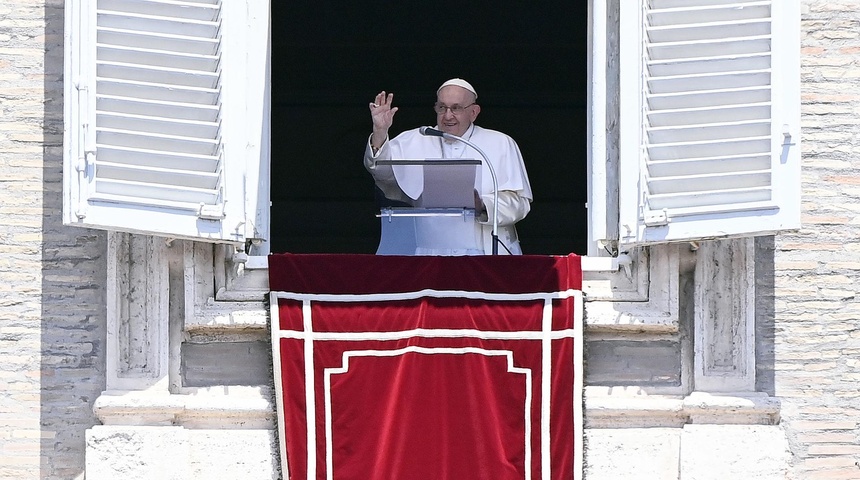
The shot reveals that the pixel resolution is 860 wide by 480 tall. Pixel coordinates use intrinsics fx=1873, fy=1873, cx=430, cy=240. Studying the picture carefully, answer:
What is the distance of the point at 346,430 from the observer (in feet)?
23.8

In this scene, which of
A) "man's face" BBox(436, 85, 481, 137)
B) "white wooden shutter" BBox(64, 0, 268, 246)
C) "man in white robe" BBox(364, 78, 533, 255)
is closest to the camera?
"white wooden shutter" BBox(64, 0, 268, 246)

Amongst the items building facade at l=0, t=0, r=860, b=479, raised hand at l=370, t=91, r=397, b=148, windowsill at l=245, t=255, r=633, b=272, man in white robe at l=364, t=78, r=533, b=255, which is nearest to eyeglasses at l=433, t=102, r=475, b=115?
man in white robe at l=364, t=78, r=533, b=255

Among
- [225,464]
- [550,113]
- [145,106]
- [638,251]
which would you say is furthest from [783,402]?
[550,113]

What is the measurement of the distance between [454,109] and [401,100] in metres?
3.72

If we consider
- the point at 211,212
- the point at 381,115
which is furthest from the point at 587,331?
the point at 211,212

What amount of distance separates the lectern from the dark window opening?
4.07 m

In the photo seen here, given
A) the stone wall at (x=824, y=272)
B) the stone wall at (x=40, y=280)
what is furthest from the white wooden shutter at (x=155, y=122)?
the stone wall at (x=824, y=272)

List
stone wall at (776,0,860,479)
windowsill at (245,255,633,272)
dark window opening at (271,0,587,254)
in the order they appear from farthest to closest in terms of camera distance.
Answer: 1. dark window opening at (271,0,587,254)
2. stone wall at (776,0,860,479)
3. windowsill at (245,255,633,272)

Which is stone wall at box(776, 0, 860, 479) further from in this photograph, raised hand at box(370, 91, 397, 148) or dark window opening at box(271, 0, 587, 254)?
dark window opening at box(271, 0, 587, 254)

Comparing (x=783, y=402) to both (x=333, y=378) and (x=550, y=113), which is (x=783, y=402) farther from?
(x=550, y=113)

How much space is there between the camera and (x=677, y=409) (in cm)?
732

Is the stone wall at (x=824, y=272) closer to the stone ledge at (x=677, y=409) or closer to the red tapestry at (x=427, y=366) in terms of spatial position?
the stone ledge at (x=677, y=409)

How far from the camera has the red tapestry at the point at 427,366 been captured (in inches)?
285

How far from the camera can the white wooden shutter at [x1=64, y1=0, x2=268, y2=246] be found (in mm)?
7047
